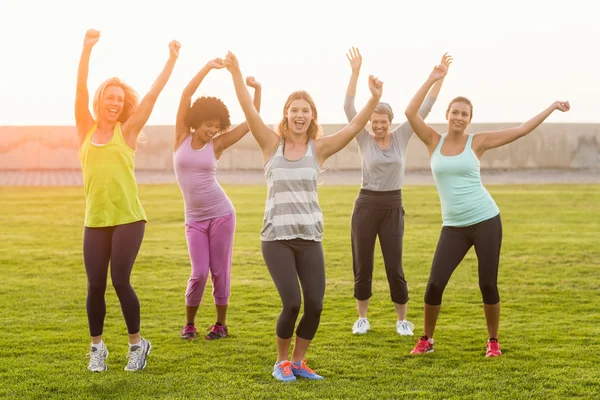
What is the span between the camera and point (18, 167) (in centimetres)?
2878

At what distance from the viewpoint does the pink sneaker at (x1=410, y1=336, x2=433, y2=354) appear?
632 centimetres

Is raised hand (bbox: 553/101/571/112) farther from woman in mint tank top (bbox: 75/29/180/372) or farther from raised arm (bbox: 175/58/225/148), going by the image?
woman in mint tank top (bbox: 75/29/180/372)

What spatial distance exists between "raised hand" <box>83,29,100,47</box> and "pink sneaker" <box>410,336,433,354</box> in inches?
126

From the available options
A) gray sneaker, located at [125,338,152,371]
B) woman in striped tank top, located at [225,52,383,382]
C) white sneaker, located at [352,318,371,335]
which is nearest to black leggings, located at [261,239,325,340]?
woman in striped tank top, located at [225,52,383,382]

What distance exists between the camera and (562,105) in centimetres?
631

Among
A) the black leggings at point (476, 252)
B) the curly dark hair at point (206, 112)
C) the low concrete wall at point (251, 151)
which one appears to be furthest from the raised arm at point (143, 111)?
the low concrete wall at point (251, 151)

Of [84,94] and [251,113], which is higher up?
[84,94]

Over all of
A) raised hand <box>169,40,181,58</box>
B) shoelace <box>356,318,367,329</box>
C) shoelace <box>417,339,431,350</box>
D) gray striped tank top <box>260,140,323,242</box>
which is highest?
raised hand <box>169,40,181,58</box>

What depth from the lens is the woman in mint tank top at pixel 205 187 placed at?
656 centimetres

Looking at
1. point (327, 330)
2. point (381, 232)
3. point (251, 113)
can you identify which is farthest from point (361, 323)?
point (251, 113)

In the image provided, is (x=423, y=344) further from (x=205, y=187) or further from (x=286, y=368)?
(x=205, y=187)

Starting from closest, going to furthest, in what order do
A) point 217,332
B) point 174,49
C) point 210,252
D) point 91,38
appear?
point 91,38 < point 174,49 < point 210,252 < point 217,332

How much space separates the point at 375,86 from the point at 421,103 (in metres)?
0.60

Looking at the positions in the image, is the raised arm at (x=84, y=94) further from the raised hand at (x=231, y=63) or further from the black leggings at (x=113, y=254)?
the raised hand at (x=231, y=63)
